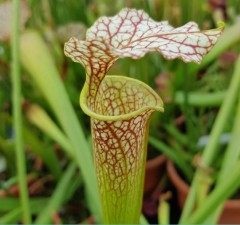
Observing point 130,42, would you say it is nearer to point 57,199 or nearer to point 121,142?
point 121,142

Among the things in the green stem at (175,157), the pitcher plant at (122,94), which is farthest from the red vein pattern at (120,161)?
the green stem at (175,157)

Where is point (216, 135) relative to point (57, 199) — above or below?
above

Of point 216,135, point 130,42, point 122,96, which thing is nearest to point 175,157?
point 216,135

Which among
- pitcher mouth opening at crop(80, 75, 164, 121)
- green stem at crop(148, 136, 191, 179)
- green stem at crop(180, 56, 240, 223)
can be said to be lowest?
green stem at crop(148, 136, 191, 179)

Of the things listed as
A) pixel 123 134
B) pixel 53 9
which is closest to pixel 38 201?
pixel 53 9

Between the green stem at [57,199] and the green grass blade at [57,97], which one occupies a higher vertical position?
the green grass blade at [57,97]

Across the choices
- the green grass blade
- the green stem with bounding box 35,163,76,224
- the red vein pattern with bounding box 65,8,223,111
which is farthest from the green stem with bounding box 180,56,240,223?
the red vein pattern with bounding box 65,8,223,111

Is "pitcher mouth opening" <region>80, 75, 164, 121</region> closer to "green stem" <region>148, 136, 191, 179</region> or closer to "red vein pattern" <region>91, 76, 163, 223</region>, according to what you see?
"red vein pattern" <region>91, 76, 163, 223</region>

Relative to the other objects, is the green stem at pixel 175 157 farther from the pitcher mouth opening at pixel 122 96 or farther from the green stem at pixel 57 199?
the pitcher mouth opening at pixel 122 96
